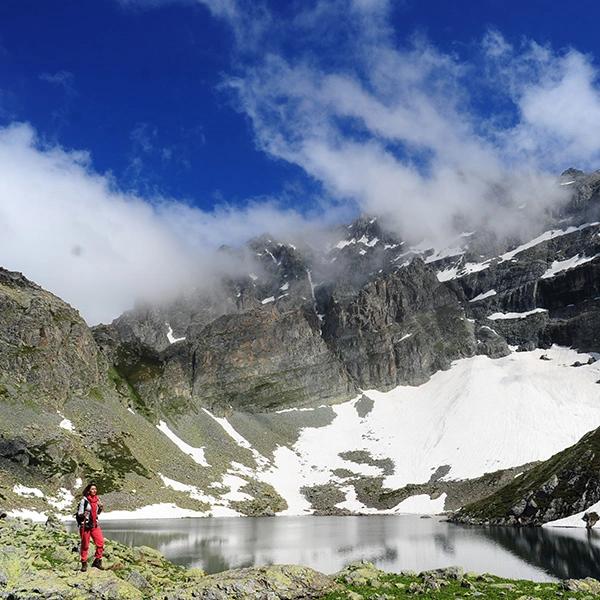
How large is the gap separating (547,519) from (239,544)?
57.3 m

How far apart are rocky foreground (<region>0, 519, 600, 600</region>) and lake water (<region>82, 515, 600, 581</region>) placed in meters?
15.6

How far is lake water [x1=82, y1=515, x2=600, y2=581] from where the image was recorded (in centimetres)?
5119

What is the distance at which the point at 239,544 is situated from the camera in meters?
76.4

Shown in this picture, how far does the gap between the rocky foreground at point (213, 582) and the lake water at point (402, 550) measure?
1562 cm

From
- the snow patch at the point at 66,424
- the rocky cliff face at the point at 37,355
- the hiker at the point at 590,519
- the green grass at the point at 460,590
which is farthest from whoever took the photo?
the rocky cliff face at the point at 37,355

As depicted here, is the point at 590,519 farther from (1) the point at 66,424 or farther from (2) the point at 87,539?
(1) the point at 66,424

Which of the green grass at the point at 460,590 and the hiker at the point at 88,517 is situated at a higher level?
the hiker at the point at 88,517

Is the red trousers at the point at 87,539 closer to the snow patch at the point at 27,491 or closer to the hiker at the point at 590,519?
the hiker at the point at 590,519

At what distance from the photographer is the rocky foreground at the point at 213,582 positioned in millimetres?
22719

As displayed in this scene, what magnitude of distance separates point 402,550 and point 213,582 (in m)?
48.0

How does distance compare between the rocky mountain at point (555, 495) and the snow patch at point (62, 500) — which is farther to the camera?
the snow patch at point (62, 500)

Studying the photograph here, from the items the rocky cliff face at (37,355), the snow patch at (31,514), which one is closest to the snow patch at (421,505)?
the snow patch at (31,514)

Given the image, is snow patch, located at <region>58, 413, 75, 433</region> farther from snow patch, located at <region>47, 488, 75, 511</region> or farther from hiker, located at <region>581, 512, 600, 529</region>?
hiker, located at <region>581, 512, 600, 529</region>

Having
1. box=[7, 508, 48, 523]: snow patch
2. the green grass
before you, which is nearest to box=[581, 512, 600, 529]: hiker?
the green grass
